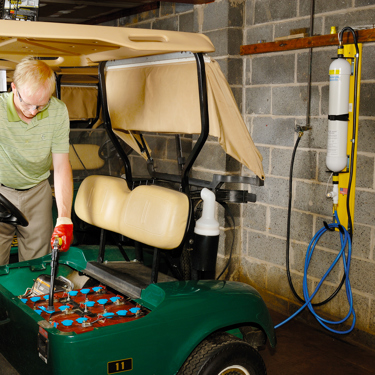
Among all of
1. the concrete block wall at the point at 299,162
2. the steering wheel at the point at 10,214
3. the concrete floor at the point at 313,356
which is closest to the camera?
the steering wheel at the point at 10,214

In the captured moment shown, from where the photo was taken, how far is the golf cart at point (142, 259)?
86.7 inches

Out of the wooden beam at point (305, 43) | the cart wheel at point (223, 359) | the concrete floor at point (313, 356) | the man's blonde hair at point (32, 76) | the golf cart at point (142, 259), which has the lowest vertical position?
the concrete floor at point (313, 356)

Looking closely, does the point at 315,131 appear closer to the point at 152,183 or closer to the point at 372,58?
the point at 372,58

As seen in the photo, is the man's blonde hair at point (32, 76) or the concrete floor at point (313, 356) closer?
the man's blonde hair at point (32, 76)

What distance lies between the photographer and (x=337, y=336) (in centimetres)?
380

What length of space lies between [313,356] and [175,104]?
1.93 metres

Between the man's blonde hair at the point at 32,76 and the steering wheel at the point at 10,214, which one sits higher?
the man's blonde hair at the point at 32,76

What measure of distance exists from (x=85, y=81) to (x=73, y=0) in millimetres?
1423

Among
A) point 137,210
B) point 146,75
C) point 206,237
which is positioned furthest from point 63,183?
point 206,237

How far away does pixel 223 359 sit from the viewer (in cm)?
238

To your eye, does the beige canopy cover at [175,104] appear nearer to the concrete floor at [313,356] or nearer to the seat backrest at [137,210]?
the seat backrest at [137,210]

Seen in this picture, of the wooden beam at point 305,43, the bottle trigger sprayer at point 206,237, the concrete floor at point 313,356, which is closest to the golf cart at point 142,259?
the bottle trigger sprayer at point 206,237

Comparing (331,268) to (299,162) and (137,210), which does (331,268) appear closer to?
(299,162)

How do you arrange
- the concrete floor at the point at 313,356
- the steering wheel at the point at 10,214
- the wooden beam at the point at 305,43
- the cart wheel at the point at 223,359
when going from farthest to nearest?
the wooden beam at the point at 305,43
the concrete floor at the point at 313,356
the steering wheel at the point at 10,214
the cart wheel at the point at 223,359
